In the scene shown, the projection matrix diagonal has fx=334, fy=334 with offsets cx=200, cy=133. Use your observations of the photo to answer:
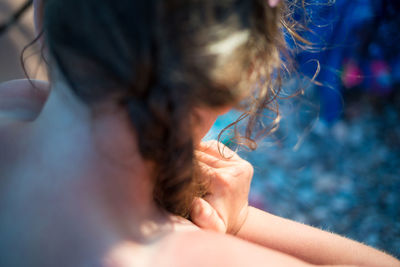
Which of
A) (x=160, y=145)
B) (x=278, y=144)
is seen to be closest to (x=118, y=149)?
(x=160, y=145)

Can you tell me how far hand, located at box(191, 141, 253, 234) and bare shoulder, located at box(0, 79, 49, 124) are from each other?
371 mm

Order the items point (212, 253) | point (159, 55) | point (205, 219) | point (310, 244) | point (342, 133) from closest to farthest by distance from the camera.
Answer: point (159, 55) → point (212, 253) → point (205, 219) → point (310, 244) → point (342, 133)

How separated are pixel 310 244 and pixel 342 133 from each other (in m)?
0.56

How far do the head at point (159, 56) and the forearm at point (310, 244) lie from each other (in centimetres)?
43

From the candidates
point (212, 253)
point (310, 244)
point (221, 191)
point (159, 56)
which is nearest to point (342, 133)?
point (310, 244)

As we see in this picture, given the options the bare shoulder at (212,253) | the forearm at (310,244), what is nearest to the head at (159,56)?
the bare shoulder at (212,253)

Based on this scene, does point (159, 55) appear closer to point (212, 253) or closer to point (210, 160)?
point (212, 253)

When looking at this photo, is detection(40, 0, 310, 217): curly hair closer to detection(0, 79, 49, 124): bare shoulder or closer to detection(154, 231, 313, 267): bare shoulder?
detection(154, 231, 313, 267): bare shoulder

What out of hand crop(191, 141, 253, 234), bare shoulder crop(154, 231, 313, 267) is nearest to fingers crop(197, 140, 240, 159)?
hand crop(191, 141, 253, 234)

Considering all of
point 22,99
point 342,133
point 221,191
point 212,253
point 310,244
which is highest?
point 22,99

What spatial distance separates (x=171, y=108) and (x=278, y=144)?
0.88m

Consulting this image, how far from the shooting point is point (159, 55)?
14.6 inches

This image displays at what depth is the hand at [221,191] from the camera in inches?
26.9

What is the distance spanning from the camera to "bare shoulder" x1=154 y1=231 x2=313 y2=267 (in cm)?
50
